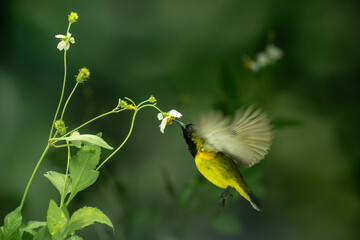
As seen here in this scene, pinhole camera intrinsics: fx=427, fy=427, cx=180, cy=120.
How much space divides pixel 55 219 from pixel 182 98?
2.06ft

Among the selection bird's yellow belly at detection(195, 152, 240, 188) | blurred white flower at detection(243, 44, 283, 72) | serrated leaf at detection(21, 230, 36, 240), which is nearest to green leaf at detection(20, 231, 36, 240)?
serrated leaf at detection(21, 230, 36, 240)

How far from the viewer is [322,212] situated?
1051 mm

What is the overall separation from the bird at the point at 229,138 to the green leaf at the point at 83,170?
3.1 inches

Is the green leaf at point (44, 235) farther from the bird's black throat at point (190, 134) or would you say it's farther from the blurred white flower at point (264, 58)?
the blurred white flower at point (264, 58)

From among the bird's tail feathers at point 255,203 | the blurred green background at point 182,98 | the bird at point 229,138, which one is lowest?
the bird's tail feathers at point 255,203

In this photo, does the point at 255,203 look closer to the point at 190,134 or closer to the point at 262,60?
the point at 190,134

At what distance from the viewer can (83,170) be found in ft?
1.12

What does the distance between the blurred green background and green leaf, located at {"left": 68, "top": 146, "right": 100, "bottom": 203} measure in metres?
0.60

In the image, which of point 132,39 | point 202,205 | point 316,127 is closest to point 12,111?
point 132,39

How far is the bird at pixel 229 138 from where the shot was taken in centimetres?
33

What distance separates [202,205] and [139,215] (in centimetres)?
15

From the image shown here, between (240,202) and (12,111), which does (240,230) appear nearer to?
(240,202)

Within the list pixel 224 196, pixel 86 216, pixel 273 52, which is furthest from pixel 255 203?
pixel 273 52

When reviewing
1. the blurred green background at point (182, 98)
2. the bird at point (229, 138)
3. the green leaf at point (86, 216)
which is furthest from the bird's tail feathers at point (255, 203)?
the blurred green background at point (182, 98)
